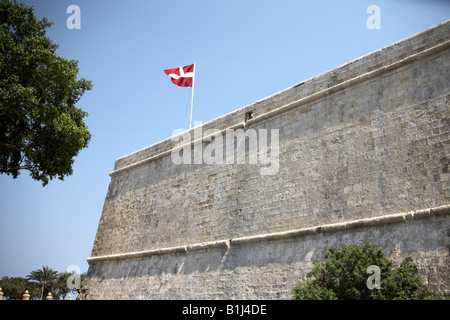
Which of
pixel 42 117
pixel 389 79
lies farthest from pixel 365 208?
pixel 42 117

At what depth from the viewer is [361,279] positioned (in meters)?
6.37

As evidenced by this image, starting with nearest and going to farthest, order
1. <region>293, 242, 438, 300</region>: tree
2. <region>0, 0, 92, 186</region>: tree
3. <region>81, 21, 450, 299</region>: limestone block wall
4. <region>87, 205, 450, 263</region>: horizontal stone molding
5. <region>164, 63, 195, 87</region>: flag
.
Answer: <region>293, 242, 438, 300</region>: tree
<region>87, 205, 450, 263</region>: horizontal stone molding
<region>81, 21, 450, 299</region>: limestone block wall
<region>0, 0, 92, 186</region>: tree
<region>164, 63, 195, 87</region>: flag

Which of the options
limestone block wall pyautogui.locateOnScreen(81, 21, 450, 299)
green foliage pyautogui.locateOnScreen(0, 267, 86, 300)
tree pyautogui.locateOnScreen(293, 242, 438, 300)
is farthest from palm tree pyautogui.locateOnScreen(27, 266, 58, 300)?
tree pyautogui.locateOnScreen(293, 242, 438, 300)

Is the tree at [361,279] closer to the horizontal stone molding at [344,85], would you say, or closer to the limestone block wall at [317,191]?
the limestone block wall at [317,191]

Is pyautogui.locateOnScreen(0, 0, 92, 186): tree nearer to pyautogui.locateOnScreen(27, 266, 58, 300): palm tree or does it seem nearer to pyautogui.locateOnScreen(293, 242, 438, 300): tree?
pyautogui.locateOnScreen(293, 242, 438, 300): tree

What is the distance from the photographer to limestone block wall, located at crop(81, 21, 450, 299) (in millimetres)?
6926

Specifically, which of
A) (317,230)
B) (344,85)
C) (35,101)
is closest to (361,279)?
(317,230)

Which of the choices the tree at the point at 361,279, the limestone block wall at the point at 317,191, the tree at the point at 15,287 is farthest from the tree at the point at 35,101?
the tree at the point at 15,287

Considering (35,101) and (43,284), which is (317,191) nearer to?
(35,101)

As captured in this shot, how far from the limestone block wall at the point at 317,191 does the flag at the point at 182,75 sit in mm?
2584

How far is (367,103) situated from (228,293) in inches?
187

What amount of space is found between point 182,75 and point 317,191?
7306mm

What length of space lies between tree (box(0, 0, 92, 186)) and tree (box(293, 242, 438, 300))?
7.14 metres

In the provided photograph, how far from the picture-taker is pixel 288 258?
8.20m
